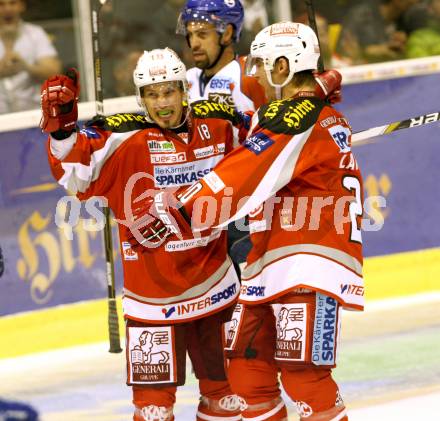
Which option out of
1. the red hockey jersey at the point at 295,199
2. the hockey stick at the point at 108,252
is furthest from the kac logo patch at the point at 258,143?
the hockey stick at the point at 108,252

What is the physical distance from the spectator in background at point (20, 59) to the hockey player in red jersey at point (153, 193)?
87.4 inches

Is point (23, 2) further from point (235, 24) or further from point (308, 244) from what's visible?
point (308, 244)

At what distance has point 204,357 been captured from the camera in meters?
4.60

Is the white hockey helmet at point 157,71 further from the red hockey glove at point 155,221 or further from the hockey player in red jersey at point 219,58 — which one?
the hockey player in red jersey at point 219,58

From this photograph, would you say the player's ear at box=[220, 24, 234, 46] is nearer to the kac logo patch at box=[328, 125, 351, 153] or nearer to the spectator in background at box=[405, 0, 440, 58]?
the kac logo patch at box=[328, 125, 351, 153]

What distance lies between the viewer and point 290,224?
4.09m

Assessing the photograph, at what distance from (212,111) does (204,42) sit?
3.35 ft

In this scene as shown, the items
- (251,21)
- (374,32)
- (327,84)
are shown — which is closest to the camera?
(327,84)

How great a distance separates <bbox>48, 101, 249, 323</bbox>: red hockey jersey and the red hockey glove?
31 millimetres

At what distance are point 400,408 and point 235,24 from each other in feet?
6.13

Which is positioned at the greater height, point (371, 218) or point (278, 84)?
point (278, 84)

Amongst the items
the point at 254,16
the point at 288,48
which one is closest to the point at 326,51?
the point at 254,16

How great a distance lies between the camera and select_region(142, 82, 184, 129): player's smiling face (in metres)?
4.40

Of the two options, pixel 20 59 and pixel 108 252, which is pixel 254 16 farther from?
pixel 108 252
